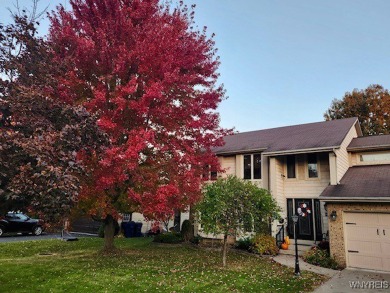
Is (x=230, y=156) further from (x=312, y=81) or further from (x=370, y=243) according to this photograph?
(x=370, y=243)

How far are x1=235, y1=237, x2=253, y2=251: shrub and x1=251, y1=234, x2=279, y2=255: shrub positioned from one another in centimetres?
39

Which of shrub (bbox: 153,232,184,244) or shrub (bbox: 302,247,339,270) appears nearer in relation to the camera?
shrub (bbox: 302,247,339,270)

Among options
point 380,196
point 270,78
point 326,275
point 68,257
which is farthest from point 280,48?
point 68,257

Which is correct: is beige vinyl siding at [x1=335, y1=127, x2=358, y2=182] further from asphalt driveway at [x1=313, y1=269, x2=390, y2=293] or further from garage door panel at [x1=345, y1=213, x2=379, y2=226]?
asphalt driveway at [x1=313, y1=269, x2=390, y2=293]

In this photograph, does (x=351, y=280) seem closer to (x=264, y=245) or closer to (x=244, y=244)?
(x=264, y=245)

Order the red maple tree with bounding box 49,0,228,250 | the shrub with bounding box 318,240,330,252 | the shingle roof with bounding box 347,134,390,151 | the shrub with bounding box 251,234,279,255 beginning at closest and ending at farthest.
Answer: the red maple tree with bounding box 49,0,228,250 → the shrub with bounding box 318,240,330,252 → the shrub with bounding box 251,234,279,255 → the shingle roof with bounding box 347,134,390,151

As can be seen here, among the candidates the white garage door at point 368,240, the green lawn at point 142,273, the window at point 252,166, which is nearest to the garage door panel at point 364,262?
the white garage door at point 368,240

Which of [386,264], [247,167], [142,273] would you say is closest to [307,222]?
[386,264]

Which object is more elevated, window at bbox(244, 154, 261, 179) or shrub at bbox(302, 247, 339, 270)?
window at bbox(244, 154, 261, 179)

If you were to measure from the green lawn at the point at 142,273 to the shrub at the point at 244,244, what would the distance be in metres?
1.28

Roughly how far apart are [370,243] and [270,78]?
1335cm

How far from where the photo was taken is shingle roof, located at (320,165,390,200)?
12328 millimetres

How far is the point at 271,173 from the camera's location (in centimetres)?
1712

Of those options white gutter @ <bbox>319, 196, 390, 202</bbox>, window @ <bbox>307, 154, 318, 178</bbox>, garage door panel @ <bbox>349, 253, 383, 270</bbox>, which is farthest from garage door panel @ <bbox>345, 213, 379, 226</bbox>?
window @ <bbox>307, 154, 318, 178</bbox>
